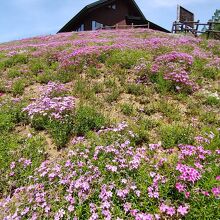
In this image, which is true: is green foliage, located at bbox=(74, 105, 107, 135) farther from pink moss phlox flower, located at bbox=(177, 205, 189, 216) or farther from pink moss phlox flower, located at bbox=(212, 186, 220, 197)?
pink moss phlox flower, located at bbox=(212, 186, 220, 197)

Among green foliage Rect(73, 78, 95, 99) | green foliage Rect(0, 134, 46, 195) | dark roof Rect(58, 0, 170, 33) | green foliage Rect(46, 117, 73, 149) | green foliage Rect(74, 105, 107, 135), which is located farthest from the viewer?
dark roof Rect(58, 0, 170, 33)

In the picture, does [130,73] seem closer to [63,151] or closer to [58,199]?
[63,151]

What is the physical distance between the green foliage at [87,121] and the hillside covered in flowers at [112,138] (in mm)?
32

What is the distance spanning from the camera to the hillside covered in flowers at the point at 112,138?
17.1 feet

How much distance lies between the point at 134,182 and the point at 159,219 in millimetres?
831

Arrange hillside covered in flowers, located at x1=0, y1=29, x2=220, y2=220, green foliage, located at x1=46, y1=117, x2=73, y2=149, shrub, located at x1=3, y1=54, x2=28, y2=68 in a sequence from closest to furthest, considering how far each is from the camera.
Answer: hillside covered in flowers, located at x1=0, y1=29, x2=220, y2=220 < green foliage, located at x1=46, y1=117, x2=73, y2=149 < shrub, located at x1=3, y1=54, x2=28, y2=68

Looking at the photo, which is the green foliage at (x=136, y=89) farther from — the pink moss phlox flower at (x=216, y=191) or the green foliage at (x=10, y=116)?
the pink moss phlox flower at (x=216, y=191)

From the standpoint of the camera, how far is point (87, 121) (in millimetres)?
8188

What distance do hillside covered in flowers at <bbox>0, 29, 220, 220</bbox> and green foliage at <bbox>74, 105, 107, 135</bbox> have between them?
Answer: 32 millimetres

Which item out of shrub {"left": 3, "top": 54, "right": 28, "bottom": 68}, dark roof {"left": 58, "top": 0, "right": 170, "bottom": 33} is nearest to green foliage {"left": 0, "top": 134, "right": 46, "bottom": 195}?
shrub {"left": 3, "top": 54, "right": 28, "bottom": 68}

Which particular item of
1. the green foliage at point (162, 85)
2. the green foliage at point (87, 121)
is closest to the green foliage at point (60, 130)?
the green foliage at point (87, 121)

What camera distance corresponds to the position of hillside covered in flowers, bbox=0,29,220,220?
205 inches

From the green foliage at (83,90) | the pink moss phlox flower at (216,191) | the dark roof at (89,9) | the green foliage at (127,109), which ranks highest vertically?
the dark roof at (89,9)

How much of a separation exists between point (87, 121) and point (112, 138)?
1.42 metres
